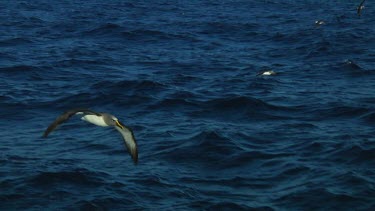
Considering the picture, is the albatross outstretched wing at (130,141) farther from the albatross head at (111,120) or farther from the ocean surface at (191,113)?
the ocean surface at (191,113)

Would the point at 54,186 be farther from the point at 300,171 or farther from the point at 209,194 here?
the point at 300,171

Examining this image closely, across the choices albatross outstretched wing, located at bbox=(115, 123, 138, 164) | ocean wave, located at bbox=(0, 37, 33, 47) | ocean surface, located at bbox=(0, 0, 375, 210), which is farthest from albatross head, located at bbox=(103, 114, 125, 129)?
ocean wave, located at bbox=(0, 37, 33, 47)

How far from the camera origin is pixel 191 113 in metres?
24.2

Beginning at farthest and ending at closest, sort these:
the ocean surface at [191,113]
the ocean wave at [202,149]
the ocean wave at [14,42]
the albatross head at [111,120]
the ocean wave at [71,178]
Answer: the ocean wave at [14,42]
the ocean wave at [202,149]
the ocean wave at [71,178]
the ocean surface at [191,113]
the albatross head at [111,120]

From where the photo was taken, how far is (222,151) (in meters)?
20.1

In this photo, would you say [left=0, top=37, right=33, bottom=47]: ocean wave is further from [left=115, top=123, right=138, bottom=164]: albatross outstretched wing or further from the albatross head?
the albatross head

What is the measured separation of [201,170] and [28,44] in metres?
22.1

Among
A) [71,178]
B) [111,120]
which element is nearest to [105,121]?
[111,120]

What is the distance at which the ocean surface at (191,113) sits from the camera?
1686 cm

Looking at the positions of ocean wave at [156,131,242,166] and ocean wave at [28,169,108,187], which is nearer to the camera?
ocean wave at [28,169,108,187]

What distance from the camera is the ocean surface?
16859mm

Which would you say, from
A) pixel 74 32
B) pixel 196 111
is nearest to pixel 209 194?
pixel 196 111

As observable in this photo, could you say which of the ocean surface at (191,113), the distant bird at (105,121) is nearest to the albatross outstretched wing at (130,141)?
the distant bird at (105,121)

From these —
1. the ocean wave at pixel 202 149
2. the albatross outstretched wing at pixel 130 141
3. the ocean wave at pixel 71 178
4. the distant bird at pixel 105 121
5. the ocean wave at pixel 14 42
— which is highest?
the distant bird at pixel 105 121
